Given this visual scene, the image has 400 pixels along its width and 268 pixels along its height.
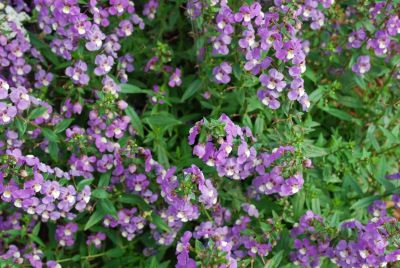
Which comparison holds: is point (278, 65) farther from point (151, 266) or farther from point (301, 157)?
point (151, 266)

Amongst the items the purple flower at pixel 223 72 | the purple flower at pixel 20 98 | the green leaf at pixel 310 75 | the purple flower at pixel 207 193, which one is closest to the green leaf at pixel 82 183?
the purple flower at pixel 20 98

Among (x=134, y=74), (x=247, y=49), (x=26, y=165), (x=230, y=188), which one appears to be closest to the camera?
(x=26, y=165)

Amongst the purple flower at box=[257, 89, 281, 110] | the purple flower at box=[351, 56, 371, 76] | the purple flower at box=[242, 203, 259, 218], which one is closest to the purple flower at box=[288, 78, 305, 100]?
the purple flower at box=[257, 89, 281, 110]

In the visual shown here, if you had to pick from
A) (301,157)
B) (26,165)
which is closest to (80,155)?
(26,165)

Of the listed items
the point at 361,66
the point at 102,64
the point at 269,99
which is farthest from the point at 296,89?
the point at 102,64

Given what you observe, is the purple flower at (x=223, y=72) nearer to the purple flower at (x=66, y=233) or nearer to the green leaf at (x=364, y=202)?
the green leaf at (x=364, y=202)

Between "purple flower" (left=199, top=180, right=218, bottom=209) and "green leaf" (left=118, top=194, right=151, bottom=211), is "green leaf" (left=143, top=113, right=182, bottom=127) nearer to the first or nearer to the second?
"green leaf" (left=118, top=194, right=151, bottom=211)
